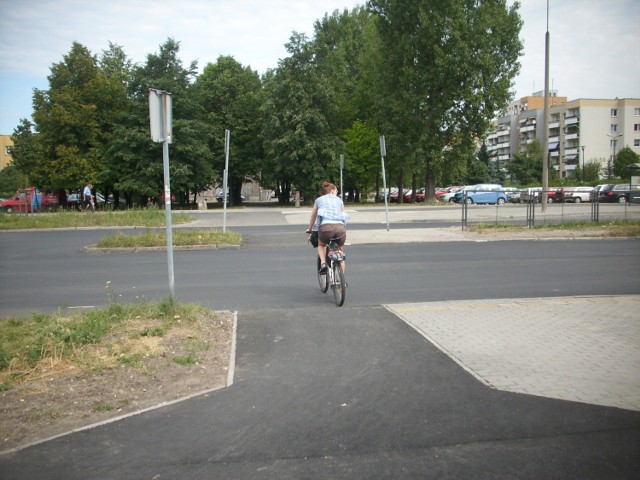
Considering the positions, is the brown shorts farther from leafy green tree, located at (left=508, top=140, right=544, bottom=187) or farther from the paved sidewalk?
leafy green tree, located at (left=508, top=140, right=544, bottom=187)

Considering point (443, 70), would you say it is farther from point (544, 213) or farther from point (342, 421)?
point (342, 421)

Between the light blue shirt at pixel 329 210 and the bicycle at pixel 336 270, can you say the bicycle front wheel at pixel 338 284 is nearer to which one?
the bicycle at pixel 336 270

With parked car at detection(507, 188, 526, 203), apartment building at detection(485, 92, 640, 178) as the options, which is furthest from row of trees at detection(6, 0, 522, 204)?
apartment building at detection(485, 92, 640, 178)

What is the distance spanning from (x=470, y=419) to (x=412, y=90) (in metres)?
41.4

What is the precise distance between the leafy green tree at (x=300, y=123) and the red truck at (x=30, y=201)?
61.3 feet

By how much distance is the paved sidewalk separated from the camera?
4.70 meters

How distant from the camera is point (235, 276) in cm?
1133

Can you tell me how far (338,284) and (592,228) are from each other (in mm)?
15345

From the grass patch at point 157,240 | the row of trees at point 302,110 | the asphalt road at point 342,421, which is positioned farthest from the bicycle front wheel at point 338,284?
the row of trees at point 302,110

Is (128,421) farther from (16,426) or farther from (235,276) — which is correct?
(235,276)

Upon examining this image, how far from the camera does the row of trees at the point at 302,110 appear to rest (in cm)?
4122

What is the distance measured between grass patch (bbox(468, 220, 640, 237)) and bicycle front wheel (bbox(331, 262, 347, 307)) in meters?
13.0

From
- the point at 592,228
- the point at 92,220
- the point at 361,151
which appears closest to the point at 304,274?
the point at 592,228

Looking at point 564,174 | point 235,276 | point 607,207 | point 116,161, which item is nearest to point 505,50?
point 607,207
